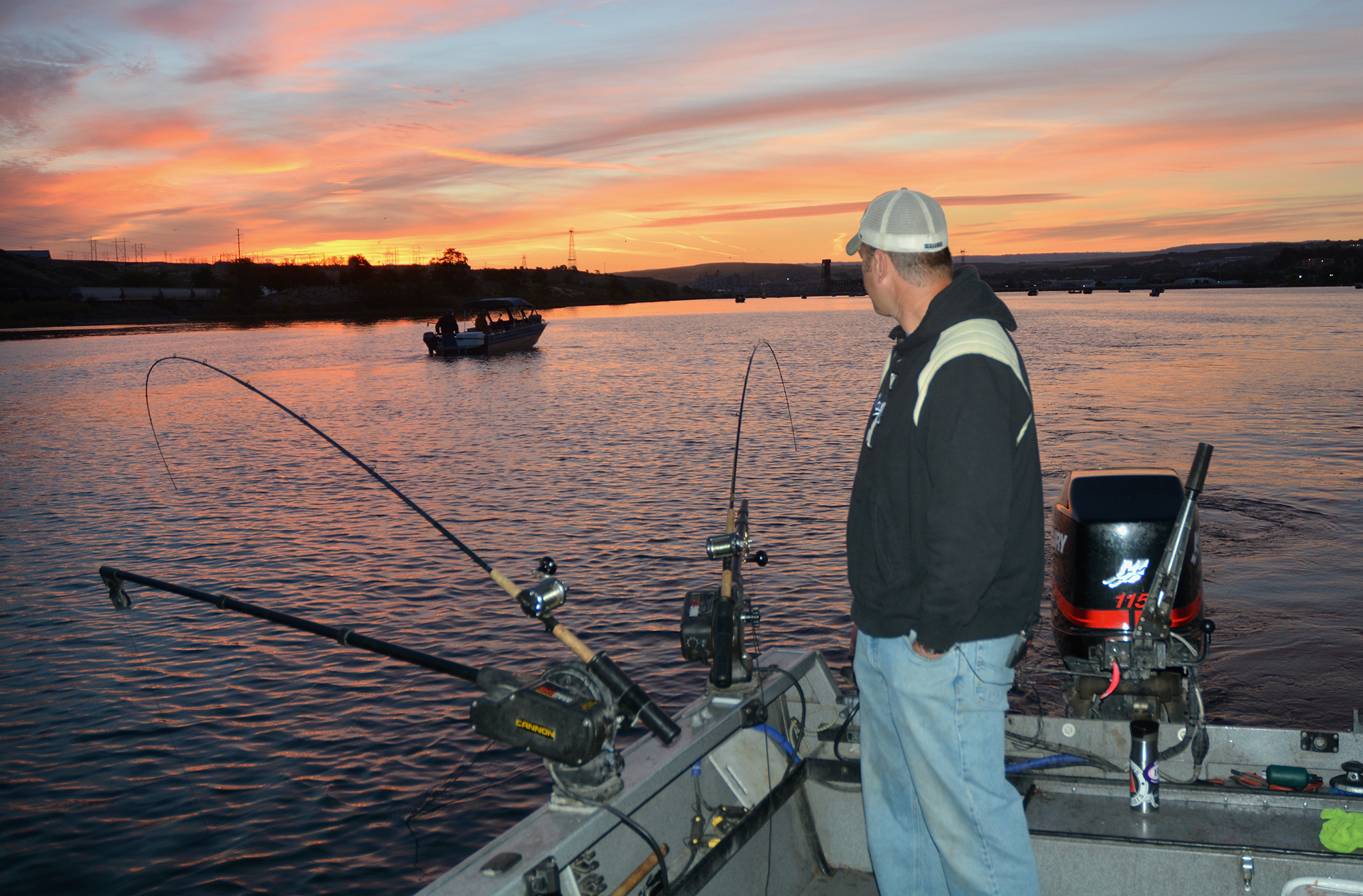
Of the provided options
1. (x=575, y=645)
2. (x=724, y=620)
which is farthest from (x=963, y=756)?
(x=724, y=620)

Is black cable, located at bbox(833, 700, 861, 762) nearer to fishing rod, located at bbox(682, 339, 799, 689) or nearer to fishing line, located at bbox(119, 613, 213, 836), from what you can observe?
fishing rod, located at bbox(682, 339, 799, 689)

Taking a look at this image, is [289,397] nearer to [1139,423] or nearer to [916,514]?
[1139,423]

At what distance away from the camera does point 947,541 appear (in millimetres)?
2375

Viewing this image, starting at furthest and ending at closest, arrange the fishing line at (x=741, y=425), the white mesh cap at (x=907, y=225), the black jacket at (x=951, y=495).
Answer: the fishing line at (x=741, y=425) → the white mesh cap at (x=907, y=225) → the black jacket at (x=951, y=495)

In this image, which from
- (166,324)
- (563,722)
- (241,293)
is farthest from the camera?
(241,293)

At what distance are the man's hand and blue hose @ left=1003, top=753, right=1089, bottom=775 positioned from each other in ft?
4.63

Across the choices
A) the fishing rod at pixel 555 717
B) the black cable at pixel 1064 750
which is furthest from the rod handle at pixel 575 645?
the black cable at pixel 1064 750

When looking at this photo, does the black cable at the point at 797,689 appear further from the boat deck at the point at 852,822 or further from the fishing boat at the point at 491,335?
the fishing boat at the point at 491,335

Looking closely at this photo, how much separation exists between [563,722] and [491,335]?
49.2 metres

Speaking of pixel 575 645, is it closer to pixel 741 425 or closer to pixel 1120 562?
pixel 1120 562

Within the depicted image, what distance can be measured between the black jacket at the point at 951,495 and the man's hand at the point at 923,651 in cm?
3

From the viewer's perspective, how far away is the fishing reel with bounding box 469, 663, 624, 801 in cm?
248

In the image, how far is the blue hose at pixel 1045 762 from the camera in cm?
363

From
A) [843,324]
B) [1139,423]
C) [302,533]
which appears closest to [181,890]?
[302,533]
